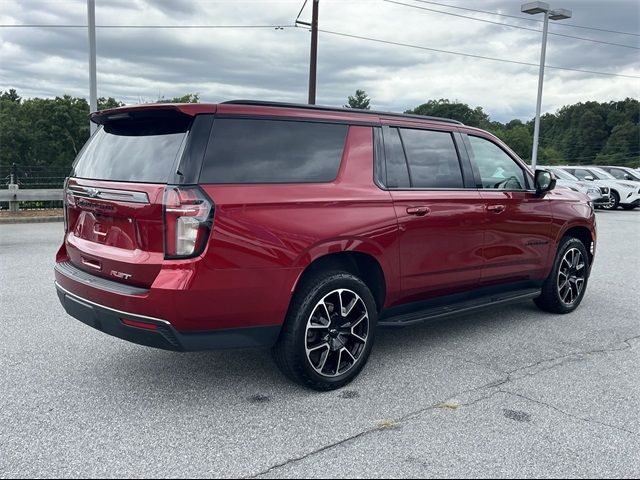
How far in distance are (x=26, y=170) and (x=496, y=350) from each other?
17.7 metres

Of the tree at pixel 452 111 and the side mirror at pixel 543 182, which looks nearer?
the side mirror at pixel 543 182

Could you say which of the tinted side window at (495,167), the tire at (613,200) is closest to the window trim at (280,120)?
the tinted side window at (495,167)

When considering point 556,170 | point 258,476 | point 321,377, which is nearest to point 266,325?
point 321,377

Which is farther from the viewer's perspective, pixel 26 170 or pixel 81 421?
pixel 26 170

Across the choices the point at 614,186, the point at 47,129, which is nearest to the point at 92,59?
the point at 614,186

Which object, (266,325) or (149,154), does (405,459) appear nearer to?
(266,325)

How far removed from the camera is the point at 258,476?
2721 mm

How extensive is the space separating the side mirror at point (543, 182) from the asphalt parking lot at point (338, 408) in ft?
4.33

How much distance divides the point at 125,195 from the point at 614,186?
2210 cm

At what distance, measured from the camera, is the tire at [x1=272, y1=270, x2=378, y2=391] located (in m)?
3.62

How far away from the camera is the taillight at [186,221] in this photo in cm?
318

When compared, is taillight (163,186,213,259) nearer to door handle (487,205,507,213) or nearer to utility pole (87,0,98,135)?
door handle (487,205,507,213)

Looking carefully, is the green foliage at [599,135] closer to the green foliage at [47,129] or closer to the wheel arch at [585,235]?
the green foliage at [47,129]

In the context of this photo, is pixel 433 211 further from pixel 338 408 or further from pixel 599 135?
pixel 599 135
